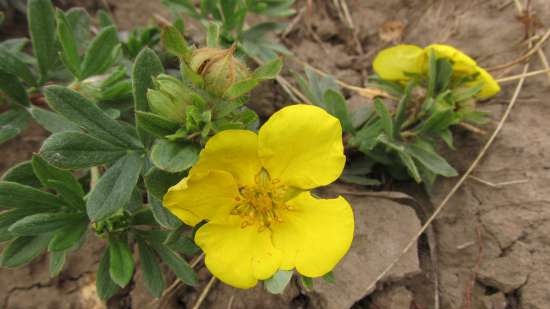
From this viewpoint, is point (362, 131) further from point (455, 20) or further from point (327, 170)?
point (455, 20)

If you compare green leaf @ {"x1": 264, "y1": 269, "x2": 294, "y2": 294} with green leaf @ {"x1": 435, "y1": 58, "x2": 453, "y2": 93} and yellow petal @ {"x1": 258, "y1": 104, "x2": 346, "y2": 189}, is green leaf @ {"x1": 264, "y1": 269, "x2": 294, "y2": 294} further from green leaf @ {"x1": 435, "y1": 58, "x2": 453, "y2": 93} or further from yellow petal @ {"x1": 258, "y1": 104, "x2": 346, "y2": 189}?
green leaf @ {"x1": 435, "y1": 58, "x2": 453, "y2": 93}

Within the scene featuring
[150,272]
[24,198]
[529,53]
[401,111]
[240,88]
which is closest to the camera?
[240,88]

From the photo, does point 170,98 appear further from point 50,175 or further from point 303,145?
point 50,175

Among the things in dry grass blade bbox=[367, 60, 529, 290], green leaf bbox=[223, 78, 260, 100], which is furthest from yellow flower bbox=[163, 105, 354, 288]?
dry grass blade bbox=[367, 60, 529, 290]

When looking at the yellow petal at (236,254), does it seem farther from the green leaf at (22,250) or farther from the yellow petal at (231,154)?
the green leaf at (22,250)

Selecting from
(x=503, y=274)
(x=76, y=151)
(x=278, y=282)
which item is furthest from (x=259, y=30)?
(x=503, y=274)
